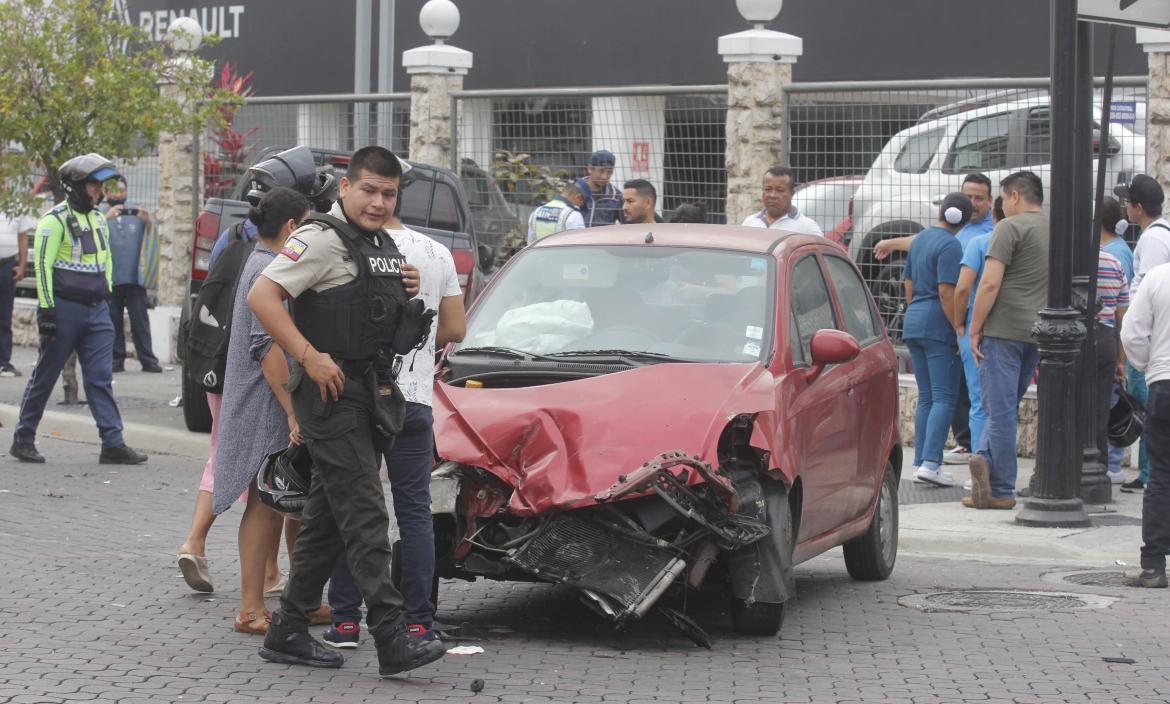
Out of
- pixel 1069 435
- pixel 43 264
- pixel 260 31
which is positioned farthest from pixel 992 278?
pixel 260 31

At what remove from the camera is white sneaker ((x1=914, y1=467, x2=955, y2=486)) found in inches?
457

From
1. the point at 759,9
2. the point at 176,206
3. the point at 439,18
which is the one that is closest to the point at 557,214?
the point at 759,9

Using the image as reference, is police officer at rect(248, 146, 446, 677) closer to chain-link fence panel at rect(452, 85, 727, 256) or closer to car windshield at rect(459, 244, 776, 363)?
car windshield at rect(459, 244, 776, 363)

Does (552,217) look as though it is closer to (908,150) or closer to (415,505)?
(908,150)

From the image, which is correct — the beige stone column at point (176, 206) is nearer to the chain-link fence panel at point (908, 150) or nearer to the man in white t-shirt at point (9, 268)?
the man in white t-shirt at point (9, 268)

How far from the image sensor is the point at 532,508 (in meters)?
6.63

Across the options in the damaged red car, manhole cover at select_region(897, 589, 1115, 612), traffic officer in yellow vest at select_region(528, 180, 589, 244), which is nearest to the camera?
the damaged red car

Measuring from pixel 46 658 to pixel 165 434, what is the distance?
704 centimetres

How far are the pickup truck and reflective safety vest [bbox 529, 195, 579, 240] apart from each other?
54 centimetres

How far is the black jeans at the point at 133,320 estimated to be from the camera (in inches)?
693

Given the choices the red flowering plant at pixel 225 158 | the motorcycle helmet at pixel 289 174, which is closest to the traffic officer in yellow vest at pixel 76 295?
the motorcycle helmet at pixel 289 174

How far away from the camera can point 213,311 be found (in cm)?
819

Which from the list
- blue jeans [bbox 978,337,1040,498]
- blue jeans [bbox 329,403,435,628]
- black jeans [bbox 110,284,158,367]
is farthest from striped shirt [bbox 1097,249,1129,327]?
black jeans [bbox 110,284,158,367]

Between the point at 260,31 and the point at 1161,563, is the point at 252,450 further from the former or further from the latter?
the point at 260,31
